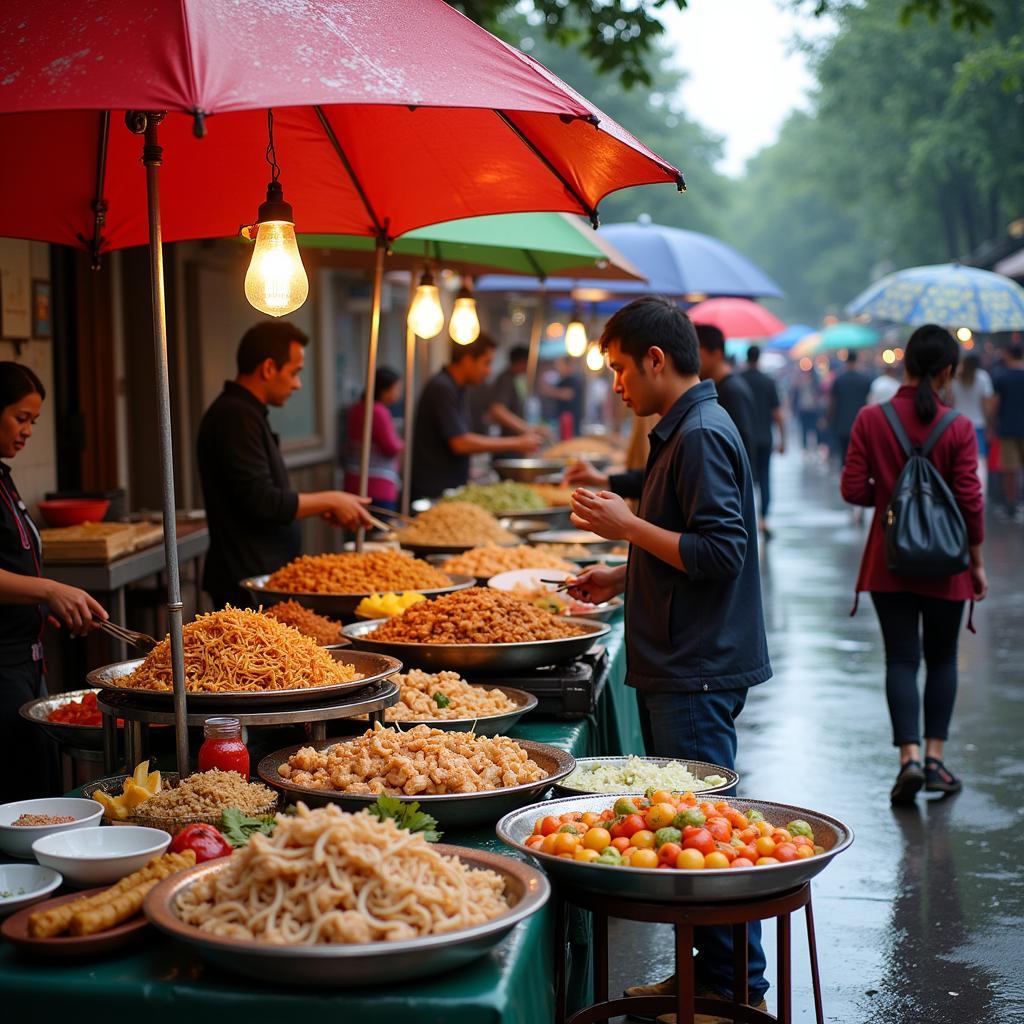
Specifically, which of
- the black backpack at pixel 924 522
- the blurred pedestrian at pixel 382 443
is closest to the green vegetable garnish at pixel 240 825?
the black backpack at pixel 924 522

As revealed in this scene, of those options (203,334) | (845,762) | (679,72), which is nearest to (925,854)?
(845,762)

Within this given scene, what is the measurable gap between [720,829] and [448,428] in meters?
7.11

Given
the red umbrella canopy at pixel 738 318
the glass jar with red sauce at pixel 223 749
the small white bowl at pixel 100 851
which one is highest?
the red umbrella canopy at pixel 738 318

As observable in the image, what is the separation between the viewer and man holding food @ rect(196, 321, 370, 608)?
5977mm

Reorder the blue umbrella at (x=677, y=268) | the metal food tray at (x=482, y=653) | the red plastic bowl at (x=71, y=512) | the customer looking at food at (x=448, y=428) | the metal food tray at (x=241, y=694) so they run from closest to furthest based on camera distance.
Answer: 1. the metal food tray at (x=241, y=694)
2. the metal food tray at (x=482, y=653)
3. the red plastic bowl at (x=71, y=512)
4. the customer looking at food at (x=448, y=428)
5. the blue umbrella at (x=677, y=268)

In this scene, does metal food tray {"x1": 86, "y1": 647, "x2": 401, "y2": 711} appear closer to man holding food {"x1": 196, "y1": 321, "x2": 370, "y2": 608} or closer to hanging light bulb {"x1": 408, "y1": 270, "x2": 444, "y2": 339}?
man holding food {"x1": 196, "y1": 321, "x2": 370, "y2": 608}

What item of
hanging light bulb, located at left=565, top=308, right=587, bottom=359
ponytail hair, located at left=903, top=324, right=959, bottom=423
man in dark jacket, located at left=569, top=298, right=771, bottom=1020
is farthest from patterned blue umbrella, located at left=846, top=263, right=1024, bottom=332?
man in dark jacket, located at left=569, top=298, right=771, bottom=1020

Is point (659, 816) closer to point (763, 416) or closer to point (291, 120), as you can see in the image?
point (291, 120)

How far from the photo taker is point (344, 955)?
2.25m

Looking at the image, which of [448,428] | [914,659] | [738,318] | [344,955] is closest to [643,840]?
[344,955]

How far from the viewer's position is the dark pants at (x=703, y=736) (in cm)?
400

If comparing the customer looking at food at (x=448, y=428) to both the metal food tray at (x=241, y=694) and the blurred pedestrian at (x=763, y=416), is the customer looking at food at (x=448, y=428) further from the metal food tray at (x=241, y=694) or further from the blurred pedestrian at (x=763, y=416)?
the blurred pedestrian at (x=763, y=416)

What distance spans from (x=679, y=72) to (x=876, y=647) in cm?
4532

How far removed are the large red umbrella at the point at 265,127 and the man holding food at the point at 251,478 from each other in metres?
0.66
